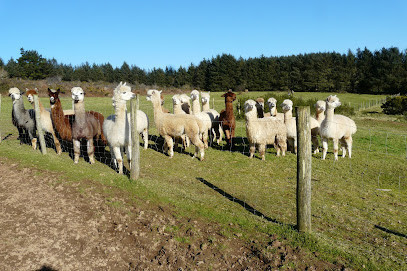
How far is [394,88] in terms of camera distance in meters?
48.3

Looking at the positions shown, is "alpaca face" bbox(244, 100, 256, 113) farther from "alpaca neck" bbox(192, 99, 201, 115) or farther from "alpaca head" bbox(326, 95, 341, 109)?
"alpaca neck" bbox(192, 99, 201, 115)

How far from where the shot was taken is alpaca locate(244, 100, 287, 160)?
28.8 ft

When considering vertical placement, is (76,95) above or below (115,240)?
above

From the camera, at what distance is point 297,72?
172 ft

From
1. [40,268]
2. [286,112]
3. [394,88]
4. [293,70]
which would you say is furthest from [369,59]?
[40,268]

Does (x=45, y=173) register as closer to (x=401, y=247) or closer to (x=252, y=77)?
(x=401, y=247)

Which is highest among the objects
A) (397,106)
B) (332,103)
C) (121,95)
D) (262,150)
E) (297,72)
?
(297,72)

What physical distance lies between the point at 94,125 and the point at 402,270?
7303 millimetres

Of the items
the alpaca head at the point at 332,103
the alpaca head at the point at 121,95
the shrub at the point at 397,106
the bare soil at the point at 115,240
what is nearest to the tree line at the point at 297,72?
the shrub at the point at 397,106

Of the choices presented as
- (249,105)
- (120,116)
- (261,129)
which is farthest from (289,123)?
(120,116)

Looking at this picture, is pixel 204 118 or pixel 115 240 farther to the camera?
pixel 204 118

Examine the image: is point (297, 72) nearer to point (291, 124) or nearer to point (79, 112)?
point (291, 124)

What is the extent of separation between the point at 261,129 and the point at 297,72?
4710cm

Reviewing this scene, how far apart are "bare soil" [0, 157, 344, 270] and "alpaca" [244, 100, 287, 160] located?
176 inches
